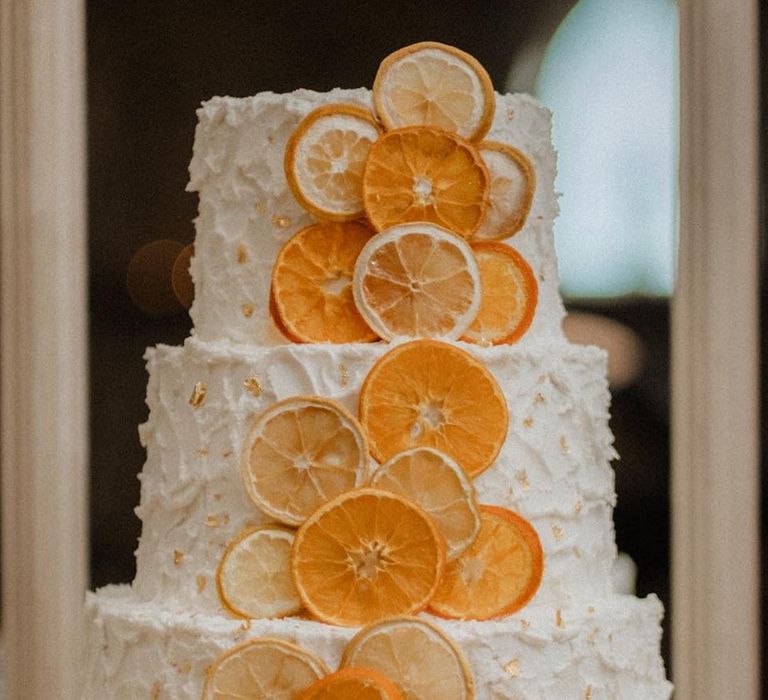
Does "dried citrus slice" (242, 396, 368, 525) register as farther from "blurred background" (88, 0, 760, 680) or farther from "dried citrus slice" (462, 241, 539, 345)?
"blurred background" (88, 0, 760, 680)

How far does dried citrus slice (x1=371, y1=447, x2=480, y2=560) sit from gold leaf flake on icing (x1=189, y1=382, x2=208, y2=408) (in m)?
0.29

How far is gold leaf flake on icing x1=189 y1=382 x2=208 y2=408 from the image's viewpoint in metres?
1.61

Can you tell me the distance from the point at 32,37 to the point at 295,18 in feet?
1.72

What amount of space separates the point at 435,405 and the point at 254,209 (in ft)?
1.34

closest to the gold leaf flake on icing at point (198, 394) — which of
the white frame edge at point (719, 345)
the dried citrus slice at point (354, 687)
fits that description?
the dried citrus slice at point (354, 687)

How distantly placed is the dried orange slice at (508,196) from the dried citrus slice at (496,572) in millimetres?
442

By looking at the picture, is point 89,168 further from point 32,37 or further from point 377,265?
point 377,265

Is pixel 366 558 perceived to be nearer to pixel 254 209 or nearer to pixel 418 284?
pixel 418 284

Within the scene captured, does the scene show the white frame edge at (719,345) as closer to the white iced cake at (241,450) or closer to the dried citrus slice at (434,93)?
the white iced cake at (241,450)

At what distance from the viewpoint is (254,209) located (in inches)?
65.1

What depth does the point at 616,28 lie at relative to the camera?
7.08 feet

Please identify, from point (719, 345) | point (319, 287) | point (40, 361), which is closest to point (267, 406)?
point (319, 287)

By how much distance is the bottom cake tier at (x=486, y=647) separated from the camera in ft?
4.82

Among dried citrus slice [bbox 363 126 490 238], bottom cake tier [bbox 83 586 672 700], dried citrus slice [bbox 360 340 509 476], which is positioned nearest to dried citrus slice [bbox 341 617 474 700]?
bottom cake tier [bbox 83 586 672 700]
